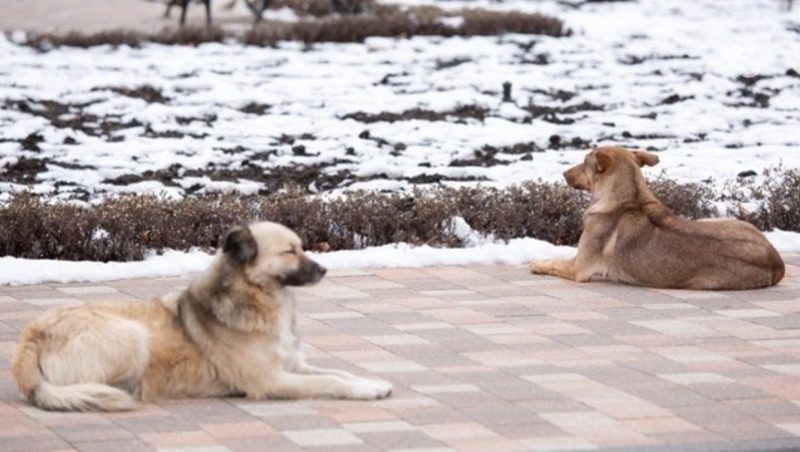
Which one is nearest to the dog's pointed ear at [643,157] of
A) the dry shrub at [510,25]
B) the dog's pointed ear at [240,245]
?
the dog's pointed ear at [240,245]

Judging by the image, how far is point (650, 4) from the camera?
106 feet

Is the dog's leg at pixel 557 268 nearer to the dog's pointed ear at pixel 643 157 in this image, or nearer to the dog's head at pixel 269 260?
the dog's pointed ear at pixel 643 157

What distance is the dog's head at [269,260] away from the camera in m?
7.11

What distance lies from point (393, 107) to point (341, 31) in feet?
19.7

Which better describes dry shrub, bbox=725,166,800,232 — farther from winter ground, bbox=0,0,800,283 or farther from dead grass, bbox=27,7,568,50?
dead grass, bbox=27,7,568,50

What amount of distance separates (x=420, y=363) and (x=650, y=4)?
25109mm

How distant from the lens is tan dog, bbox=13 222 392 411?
7.00m

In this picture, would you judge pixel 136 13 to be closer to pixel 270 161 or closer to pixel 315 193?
pixel 270 161

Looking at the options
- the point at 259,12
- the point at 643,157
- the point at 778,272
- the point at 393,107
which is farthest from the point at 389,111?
the point at 259,12

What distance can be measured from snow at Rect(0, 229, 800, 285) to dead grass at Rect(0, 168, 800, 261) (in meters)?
0.20

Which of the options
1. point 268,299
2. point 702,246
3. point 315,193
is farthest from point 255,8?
point 268,299

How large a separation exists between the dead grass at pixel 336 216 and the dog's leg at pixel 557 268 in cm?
92

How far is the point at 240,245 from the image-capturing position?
7.09 m

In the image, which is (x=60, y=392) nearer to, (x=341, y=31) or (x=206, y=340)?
(x=206, y=340)
